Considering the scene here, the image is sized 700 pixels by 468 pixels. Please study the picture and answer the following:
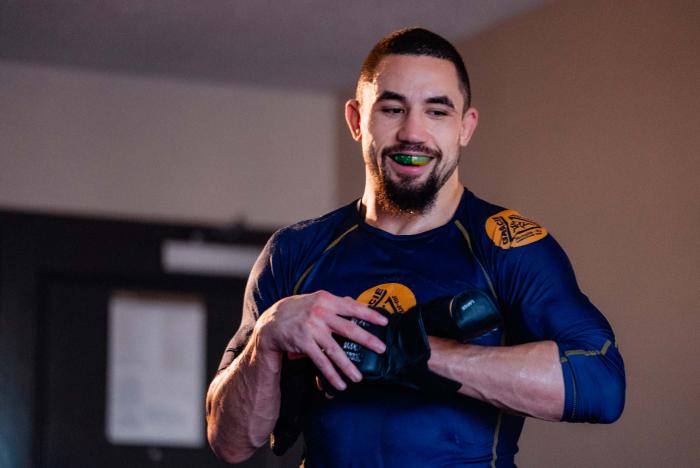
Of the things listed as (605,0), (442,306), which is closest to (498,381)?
(442,306)

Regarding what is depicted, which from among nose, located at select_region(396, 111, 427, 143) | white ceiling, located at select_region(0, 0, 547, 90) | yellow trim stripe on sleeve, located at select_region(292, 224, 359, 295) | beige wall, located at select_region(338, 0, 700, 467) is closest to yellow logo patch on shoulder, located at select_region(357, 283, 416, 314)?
yellow trim stripe on sleeve, located at select_region(292, 224, 359, 295)

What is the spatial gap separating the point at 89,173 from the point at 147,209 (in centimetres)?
25

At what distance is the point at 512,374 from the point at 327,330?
10.3 inches

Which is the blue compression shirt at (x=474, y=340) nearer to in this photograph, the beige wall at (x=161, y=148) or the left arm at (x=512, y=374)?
the left arm at (x=512, y=374)

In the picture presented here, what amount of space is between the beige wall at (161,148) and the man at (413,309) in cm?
260

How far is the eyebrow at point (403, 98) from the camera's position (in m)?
1.93

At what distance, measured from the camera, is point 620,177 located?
11.6ft

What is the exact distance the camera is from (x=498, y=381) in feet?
5.56

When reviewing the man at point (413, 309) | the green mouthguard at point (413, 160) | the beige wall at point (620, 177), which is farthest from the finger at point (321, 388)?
the beige wall at point (620, 177)

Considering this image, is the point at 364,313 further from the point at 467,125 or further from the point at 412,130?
the point at 467,125

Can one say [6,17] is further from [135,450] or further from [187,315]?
[135,450]

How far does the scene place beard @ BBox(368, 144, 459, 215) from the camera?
1.92 m

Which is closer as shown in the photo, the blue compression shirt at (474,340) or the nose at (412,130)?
the blue compression shirt at (474,340)

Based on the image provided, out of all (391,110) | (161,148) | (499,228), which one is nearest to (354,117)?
(391,110)
